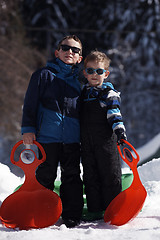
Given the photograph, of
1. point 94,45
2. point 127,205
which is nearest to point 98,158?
point 127,205

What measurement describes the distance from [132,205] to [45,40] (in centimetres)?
754

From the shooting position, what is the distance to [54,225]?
1.73m

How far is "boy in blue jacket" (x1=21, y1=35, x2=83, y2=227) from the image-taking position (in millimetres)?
1825

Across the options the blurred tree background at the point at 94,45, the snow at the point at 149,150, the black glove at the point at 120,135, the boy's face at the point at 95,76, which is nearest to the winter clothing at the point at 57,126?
the boy's face at the point at 95,76

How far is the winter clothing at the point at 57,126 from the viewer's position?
5.99 feet

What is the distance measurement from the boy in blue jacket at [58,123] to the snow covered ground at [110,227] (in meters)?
0.19

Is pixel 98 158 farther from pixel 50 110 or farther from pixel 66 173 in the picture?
pixel 50 110

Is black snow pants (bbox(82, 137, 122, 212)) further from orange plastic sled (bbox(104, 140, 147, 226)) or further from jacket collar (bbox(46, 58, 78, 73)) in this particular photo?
jacket collar (bbox(46, 58, 78, 73))

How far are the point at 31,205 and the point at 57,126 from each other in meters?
0.44

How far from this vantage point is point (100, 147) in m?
1.84

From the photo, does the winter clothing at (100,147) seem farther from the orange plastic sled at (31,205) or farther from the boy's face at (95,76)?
the orange plastic sled at (31,205)

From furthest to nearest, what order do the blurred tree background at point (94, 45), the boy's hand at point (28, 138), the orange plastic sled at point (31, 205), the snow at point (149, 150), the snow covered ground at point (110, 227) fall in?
the blurred tree background at point (94, 45) → the snow at point (149, 150) → the boy's hand at point (28, 138) → the orange plastic sled at point (31, 205) → the snow covered ground at point (110, 227)

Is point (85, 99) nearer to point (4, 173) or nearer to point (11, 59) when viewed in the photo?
point (4, 173)

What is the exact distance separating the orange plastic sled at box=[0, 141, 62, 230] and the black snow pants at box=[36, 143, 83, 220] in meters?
0.09
